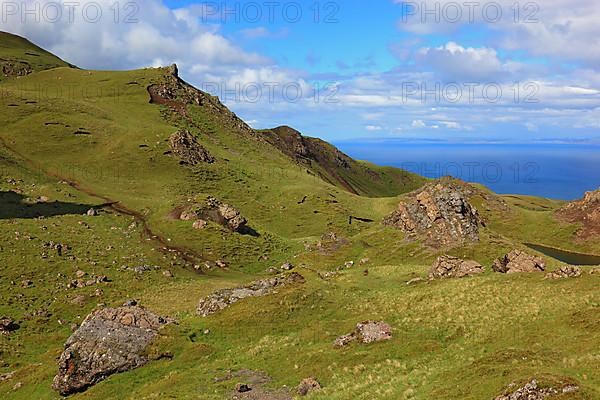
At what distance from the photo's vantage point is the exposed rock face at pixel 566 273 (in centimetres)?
4246

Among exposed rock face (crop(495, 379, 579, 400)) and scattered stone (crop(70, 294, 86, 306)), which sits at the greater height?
exposed rock face (crop(495, 379, 579, 400))

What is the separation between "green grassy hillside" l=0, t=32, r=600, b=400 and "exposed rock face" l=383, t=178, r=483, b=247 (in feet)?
10.4

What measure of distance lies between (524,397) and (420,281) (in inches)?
1270

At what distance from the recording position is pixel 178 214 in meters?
89.2

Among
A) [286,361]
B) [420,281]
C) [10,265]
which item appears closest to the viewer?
[286,361]

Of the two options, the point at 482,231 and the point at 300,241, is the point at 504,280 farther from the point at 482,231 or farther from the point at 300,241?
the point at 300,241

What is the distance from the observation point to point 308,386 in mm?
28500

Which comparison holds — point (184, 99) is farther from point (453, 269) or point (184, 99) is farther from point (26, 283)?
point (453, 269)

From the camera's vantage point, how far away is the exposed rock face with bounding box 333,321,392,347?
113ft

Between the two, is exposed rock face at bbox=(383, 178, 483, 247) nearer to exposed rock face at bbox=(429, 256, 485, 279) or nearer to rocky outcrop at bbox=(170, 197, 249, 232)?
exposed rock face at bbox=(429, 256, 485, 279)

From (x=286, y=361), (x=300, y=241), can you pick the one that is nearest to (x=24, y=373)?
(x=286, y=361)

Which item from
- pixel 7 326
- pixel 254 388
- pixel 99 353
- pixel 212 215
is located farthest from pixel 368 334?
pixel 212 215

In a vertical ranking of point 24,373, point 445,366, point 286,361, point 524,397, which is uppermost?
point 524,397

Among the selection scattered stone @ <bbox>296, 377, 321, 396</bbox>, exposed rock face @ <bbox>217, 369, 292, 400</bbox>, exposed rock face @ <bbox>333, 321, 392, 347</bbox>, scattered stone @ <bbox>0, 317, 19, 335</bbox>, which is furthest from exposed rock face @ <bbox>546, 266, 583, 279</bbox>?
scattered stone @ <bbox>0, 317, 19, 335</bbox>
